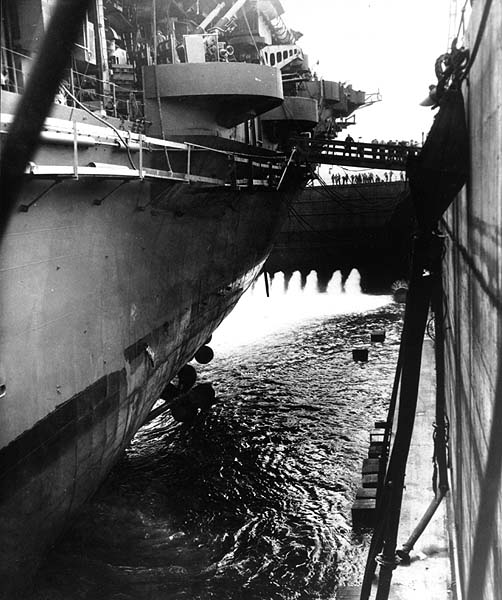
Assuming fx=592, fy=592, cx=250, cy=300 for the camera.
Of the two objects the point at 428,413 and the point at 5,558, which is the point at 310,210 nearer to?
the point at 428,413

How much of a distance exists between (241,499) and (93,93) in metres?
6.53

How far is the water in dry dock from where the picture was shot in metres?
7.36

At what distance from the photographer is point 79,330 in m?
6.64

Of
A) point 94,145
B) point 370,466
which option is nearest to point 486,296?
point 94,145

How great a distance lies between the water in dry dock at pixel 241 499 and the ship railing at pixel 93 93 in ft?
19.1

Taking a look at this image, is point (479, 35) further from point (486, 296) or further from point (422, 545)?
point (422, 545)

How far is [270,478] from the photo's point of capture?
1041 centimetres

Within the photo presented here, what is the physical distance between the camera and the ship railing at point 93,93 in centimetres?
738

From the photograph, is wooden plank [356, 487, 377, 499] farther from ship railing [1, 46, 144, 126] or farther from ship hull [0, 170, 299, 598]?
ship railing [1, 46, 144, 126]

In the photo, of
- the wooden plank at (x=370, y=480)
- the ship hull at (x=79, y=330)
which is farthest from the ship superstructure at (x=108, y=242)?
the wooden plank at (x=370, y=480)

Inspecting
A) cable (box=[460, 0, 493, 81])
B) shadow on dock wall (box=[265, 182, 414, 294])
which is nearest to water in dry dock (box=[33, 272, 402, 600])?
cable (box=[460, 0, 493, 81])

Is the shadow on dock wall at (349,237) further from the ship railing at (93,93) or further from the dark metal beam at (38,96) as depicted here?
the dark metal beam at (38,96)

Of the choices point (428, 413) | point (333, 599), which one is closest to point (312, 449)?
point (428, 413)

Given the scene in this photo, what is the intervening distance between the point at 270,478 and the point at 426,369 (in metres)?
4.98
